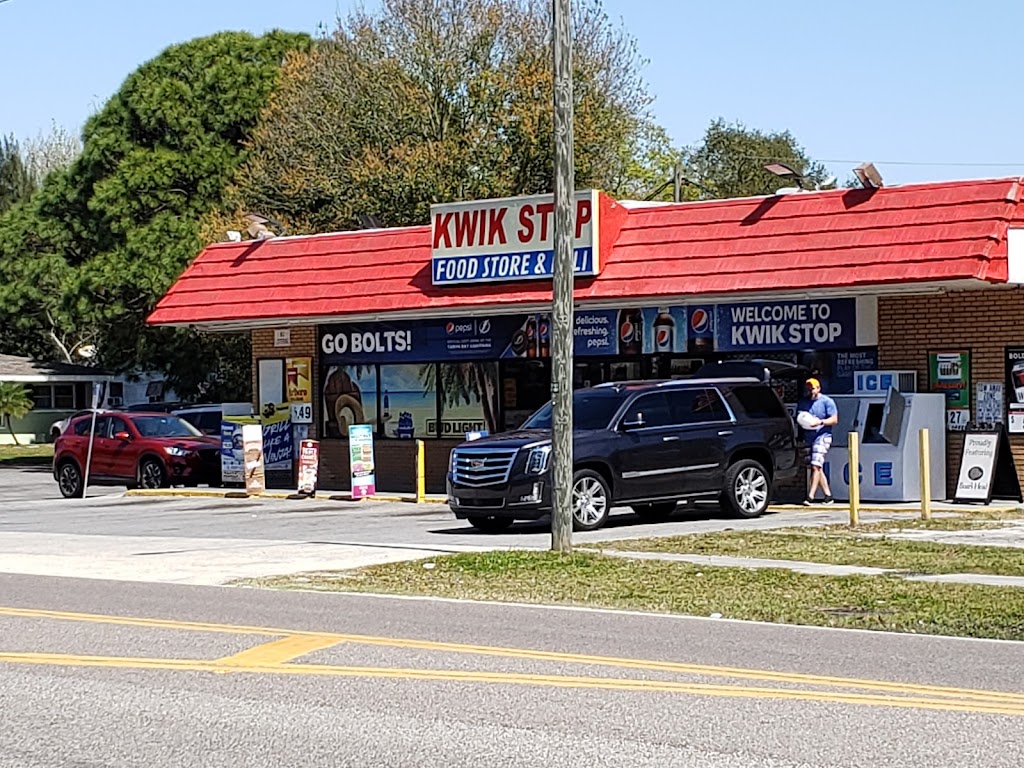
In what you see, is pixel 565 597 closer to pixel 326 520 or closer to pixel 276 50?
pixel 326 520

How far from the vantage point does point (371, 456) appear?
1118 inches

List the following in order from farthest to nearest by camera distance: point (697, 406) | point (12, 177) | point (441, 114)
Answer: point (12, 177), point (441, 114), point (697, 406)

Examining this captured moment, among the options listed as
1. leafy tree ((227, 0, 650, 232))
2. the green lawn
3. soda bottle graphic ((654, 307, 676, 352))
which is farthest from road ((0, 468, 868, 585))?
the green lawn

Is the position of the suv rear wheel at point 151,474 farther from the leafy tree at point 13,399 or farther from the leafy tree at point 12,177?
the leafy tree at point 12,177

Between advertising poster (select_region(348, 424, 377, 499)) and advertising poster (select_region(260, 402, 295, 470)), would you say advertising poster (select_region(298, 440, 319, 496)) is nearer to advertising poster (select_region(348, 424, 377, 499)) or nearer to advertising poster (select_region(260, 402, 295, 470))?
advertising poster (select_region(348, 424, 377, 499))

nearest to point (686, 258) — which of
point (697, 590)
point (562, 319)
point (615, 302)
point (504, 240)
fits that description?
point (615, 302)

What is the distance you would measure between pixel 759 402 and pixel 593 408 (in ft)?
8.28

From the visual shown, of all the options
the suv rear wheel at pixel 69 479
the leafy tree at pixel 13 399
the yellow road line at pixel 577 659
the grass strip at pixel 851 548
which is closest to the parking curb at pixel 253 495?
the suv rear wheel at pixel 69 479

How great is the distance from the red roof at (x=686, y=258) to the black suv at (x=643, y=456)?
303cm

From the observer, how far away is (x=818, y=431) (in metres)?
24.2

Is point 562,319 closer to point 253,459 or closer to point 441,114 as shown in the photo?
point 253,459

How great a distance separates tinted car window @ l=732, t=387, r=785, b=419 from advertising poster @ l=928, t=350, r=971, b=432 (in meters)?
3.26

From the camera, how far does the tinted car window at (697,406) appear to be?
22.3 metres

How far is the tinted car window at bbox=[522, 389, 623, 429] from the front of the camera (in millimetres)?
21797
